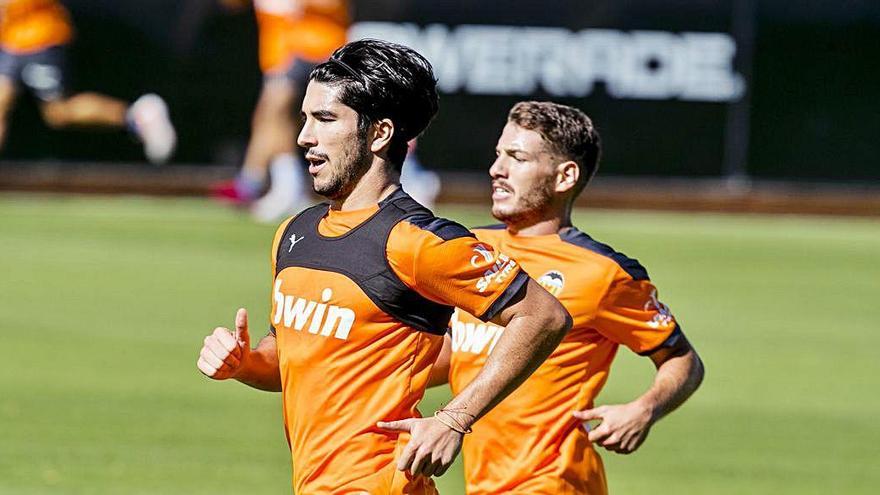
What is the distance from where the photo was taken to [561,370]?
20.6ft

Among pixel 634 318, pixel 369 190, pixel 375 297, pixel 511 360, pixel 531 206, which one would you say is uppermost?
pixel 369 190

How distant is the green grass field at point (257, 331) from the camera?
10.4 m

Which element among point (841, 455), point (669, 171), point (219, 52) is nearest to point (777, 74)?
point (669, 171)

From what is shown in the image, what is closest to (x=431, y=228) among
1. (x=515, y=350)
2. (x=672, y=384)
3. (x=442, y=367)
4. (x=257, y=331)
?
(x=515, y=350)

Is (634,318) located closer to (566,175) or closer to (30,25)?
(566,175)

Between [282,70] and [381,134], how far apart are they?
18391 mm

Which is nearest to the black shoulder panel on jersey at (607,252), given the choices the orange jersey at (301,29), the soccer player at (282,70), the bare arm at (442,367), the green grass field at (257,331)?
the bare arm at (442,367)

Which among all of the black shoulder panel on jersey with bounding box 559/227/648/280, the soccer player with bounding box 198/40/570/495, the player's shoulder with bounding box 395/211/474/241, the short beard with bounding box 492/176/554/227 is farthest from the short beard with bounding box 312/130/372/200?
the black shoulder panel on jersey with bounding box 559/227/648/280

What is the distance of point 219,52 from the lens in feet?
78.5

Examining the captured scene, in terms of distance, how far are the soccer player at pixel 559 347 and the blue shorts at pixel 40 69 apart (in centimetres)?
1787

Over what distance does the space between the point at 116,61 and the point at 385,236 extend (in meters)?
19.3

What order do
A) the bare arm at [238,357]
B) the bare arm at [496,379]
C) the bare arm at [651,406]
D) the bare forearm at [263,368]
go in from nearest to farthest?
the bare arm at [496,379], the bare arm at [238,357], the bare forearm at [263,368], the bare arm at [651,406]

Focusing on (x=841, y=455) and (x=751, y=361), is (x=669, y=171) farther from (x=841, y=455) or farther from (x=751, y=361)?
(x=841, y=455)

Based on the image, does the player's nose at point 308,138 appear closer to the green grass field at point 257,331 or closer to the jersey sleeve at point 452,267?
the jersey sleeve at point 452,267
